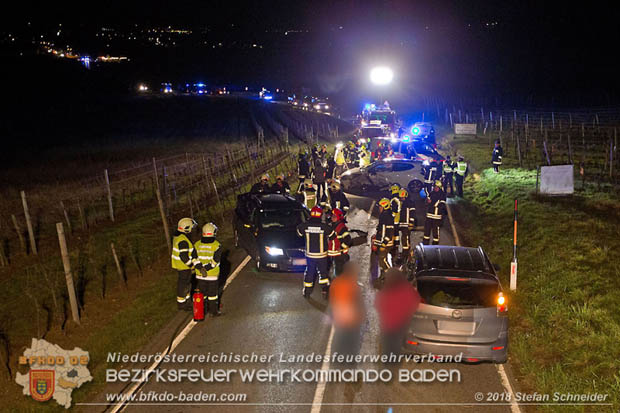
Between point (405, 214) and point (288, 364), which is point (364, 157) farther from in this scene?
point (288, 364)

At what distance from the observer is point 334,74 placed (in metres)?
107

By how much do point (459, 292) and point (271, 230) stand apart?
6.19 meters

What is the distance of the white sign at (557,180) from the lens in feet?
58.0

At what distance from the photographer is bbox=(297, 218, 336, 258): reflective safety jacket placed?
33.3ft

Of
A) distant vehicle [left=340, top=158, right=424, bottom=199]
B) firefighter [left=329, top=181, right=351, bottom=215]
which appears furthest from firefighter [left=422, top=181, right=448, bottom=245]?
distant vehicle [left=340, top=158, right=424, bottom=199]

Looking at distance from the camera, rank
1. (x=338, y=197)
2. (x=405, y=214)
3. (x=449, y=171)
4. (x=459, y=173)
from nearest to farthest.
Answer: (x=405, y=214), (x=338, y=197), (x=449, y=171), (x=459, y=173)

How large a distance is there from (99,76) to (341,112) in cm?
4415

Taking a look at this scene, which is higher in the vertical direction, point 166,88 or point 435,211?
point 166,88

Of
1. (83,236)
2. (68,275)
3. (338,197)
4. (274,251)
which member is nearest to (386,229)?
(274,251)

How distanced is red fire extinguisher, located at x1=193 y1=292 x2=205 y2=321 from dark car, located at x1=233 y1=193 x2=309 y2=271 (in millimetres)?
2666

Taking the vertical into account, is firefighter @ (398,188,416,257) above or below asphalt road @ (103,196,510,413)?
above

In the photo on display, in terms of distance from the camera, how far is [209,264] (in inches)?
361

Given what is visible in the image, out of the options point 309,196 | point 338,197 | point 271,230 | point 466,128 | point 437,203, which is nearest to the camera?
point 271,230

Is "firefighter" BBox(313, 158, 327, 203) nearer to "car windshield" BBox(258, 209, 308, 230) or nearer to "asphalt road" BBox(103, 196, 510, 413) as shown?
"car windshield" BBox(258, 209, 308, 230)
